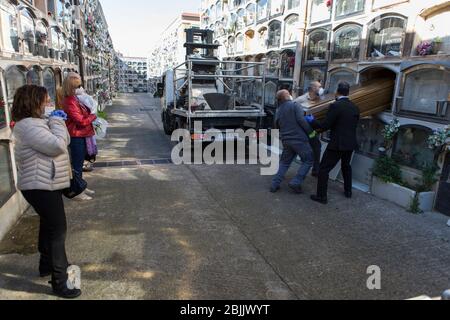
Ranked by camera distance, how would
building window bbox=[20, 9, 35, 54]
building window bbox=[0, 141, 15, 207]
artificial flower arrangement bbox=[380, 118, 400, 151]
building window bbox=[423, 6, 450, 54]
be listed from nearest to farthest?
building window bbox=[0, 141, 15, 207] → building window bbox=[423, 6, 450, 54] → artificial flower arrangement bbox=[380, 118, 400, 151] → building window bbox=[20, 9, 35, 54]

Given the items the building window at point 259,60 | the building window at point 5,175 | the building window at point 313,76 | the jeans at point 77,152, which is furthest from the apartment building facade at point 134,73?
the building window at point 5,175

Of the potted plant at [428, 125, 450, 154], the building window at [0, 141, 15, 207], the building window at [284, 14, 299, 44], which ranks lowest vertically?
the building window at [0, 141, 15, 207]

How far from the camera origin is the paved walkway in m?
2.46

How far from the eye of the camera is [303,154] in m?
4.54

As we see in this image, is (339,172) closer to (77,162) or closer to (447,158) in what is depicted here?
(447,158)

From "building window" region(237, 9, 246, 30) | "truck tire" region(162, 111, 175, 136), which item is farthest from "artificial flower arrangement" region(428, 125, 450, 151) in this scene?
"building window" region(237, 9, 246, 30)

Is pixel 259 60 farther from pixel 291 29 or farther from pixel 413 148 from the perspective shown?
pixel 413 148

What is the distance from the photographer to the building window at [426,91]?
409 centimetres

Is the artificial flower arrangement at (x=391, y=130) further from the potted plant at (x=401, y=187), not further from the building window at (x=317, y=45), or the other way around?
the building window at (x=317, y=45)

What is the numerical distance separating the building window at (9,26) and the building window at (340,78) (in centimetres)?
536

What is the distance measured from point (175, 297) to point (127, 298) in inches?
13.7

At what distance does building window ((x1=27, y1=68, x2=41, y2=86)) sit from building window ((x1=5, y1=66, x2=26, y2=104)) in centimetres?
27

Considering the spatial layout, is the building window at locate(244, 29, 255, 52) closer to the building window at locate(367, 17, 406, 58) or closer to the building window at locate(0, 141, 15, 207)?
the building window at locate(367, 17, 406, 58)

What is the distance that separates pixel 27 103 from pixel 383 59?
4981 mm
